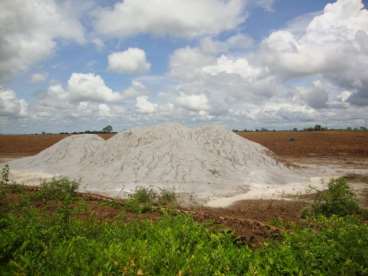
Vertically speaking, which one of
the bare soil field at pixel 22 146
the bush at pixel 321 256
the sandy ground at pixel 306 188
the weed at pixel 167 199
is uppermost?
the bare soil field at pixel 22 146

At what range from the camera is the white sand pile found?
43.6ft

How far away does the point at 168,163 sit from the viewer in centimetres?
1489

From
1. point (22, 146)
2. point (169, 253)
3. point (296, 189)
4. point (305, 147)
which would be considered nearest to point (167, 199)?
point (296, 189)

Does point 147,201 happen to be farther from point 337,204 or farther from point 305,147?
point 305,147

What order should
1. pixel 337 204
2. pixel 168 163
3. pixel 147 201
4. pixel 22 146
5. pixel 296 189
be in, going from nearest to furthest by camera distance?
pixel 337 204 < pixel 147 201 < pixel 296 189 < pixel 168 163 < pixel 22 146

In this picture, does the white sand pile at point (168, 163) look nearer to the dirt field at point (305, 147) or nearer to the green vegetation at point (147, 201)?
the green vegetation at point (147, 201)

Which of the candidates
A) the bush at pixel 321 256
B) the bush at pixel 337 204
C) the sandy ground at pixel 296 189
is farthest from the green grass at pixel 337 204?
the bush at pixel 321 256

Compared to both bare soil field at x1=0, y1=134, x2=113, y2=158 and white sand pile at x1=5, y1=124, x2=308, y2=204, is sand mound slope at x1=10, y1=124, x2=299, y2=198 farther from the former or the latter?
bare soil field at x1=0, y1=134, x2=113, y2=158

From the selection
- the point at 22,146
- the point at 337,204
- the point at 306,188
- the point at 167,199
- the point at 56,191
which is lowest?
the point at 306,188

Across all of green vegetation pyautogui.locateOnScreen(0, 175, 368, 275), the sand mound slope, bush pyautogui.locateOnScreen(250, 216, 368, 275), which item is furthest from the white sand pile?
bush pyautogui.locateOnScreen(250, 216, 368, 275)

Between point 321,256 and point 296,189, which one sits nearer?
point 321,256

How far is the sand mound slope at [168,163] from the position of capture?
13359 millimetres

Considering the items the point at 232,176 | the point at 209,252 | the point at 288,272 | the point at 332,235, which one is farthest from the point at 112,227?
the point at 232,176

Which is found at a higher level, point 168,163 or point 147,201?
point 168,163
